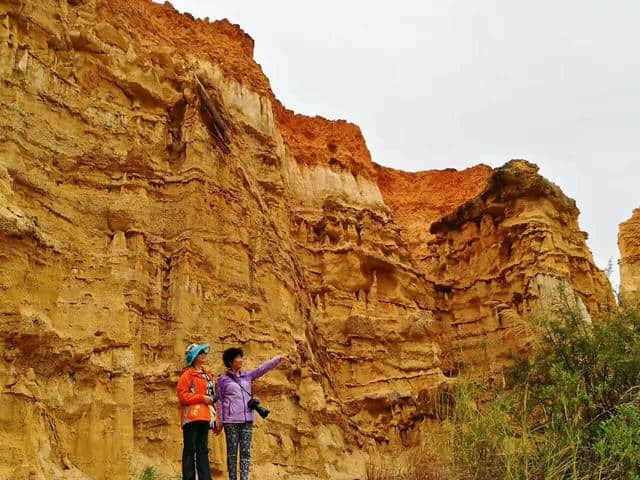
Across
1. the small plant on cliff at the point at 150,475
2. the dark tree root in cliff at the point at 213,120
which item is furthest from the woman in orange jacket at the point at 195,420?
the dark tree root in cliff at the point at 213,120

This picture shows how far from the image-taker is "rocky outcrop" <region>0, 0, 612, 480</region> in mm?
13242

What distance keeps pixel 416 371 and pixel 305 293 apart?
23.6 feet

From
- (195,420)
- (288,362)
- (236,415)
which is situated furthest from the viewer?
(288,362)

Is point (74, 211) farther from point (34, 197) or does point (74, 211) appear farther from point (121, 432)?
point (121, 432)

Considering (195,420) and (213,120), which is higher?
(213,120)

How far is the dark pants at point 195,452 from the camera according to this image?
880cm

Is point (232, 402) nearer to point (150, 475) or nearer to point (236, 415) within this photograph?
point (236, 415)

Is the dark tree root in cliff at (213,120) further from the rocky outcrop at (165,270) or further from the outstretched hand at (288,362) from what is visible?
the outstretched hand at (288,362)

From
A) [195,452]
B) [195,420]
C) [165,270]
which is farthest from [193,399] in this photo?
[165,270]

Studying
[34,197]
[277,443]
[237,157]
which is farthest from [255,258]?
[34,197]

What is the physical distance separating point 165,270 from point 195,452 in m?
8.26

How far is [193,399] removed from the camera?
8805 mm

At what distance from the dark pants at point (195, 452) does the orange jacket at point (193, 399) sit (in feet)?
0.25

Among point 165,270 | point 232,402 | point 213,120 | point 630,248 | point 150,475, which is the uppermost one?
point 630,248
